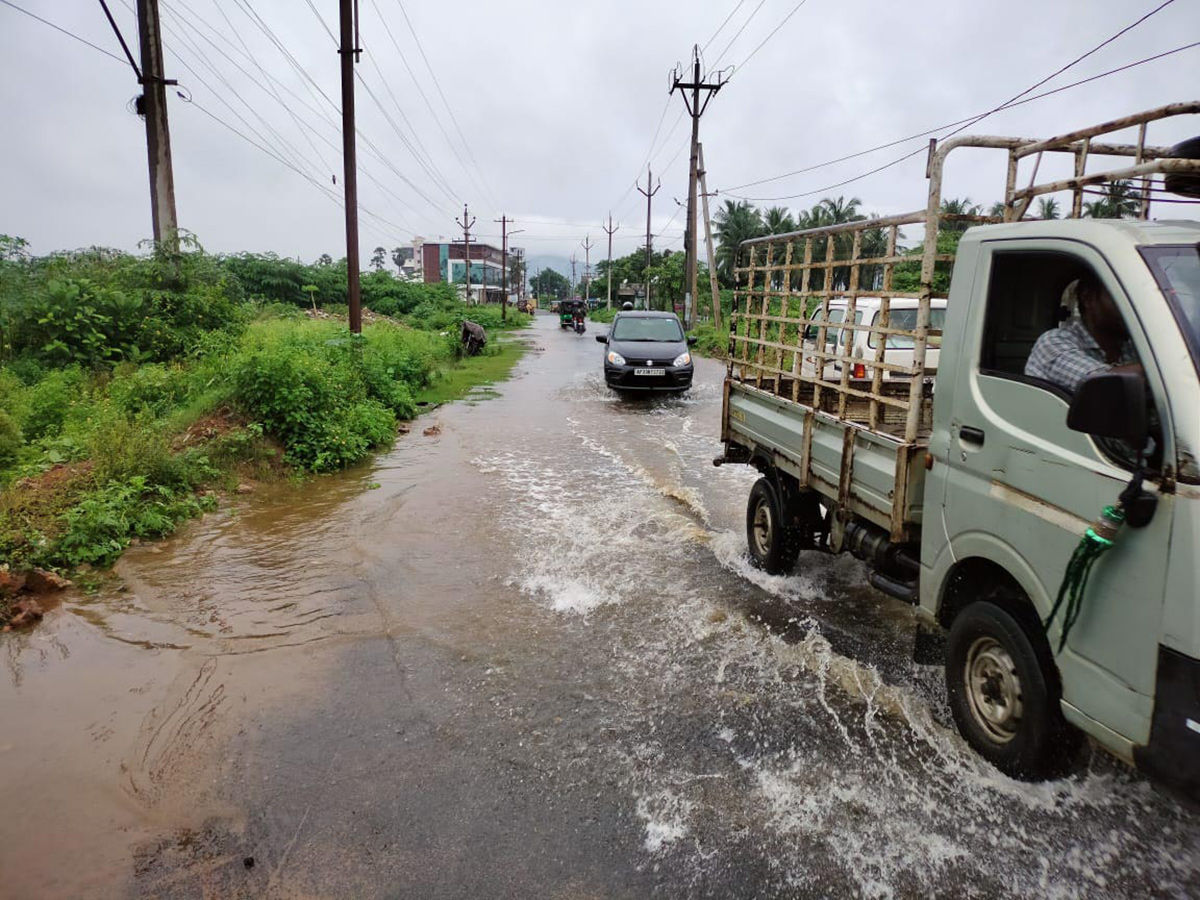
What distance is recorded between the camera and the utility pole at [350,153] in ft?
44.5

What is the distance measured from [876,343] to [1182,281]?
2029mm

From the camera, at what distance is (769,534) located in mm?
5371

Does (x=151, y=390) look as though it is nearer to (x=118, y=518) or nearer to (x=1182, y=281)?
(x=118, y=518)

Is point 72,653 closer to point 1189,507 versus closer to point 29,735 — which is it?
point 29,735

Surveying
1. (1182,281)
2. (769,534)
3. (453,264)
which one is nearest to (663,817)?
(1182,281)

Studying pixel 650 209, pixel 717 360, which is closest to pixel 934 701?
pixel 717 360

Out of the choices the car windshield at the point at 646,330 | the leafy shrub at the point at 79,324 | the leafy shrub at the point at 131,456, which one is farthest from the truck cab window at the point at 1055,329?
the car windshield at the point at 646,330

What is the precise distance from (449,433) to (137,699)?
7691 millimetres

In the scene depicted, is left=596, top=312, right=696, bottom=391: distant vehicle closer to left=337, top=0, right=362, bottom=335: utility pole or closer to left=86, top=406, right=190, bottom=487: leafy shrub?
left=337, top=0, right=362, bottom=335: utility pole

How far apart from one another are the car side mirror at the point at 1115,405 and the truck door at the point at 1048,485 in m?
0.13

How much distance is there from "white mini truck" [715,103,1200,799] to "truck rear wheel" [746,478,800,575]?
892 millimetres

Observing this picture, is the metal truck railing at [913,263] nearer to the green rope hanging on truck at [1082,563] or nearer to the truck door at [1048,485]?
the truck door at [1048,485]

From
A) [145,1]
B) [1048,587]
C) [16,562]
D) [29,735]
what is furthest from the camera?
[145,1]

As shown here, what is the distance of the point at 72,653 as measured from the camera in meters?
4.30
